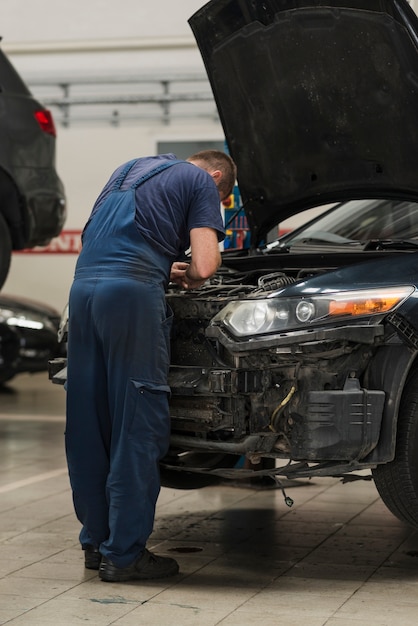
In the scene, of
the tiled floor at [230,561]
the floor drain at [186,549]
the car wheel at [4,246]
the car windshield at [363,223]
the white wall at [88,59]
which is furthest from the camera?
the white wall at [88,59]

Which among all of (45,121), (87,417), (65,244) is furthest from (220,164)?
(65,244)

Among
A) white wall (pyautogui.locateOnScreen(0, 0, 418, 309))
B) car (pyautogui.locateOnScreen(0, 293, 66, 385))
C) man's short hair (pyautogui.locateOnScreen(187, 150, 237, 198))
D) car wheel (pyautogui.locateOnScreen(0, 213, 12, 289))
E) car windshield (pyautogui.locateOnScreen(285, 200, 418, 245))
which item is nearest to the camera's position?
man's short hair (pyautogui.locateOnScreen(187, 150, 237, 198))

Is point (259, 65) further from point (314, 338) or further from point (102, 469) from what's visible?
point (102, 469)

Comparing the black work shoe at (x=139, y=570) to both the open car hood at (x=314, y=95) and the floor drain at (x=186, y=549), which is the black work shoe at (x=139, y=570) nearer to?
the floor drain at (x=186, y=549)

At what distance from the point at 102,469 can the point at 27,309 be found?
22.7 feet

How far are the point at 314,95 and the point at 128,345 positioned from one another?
1585 millimetres

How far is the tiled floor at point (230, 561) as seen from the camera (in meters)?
3.95

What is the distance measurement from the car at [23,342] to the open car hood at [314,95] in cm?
551

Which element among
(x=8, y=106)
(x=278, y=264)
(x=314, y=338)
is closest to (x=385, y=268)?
(x=314, y=338)

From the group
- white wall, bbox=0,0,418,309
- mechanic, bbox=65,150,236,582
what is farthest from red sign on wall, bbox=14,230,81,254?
mechanic, bbox=65,150,236,582

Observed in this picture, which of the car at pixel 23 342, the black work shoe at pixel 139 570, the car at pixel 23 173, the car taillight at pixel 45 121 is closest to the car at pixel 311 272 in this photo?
the black work shoe at pixel 139 570

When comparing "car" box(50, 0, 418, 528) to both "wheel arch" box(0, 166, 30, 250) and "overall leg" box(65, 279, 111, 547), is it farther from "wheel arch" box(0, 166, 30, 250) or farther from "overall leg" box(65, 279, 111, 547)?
"wheel arch" box(0, 166, 30, 250)

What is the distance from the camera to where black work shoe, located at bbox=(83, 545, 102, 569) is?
15.1ft

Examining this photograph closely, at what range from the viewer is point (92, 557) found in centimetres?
460
